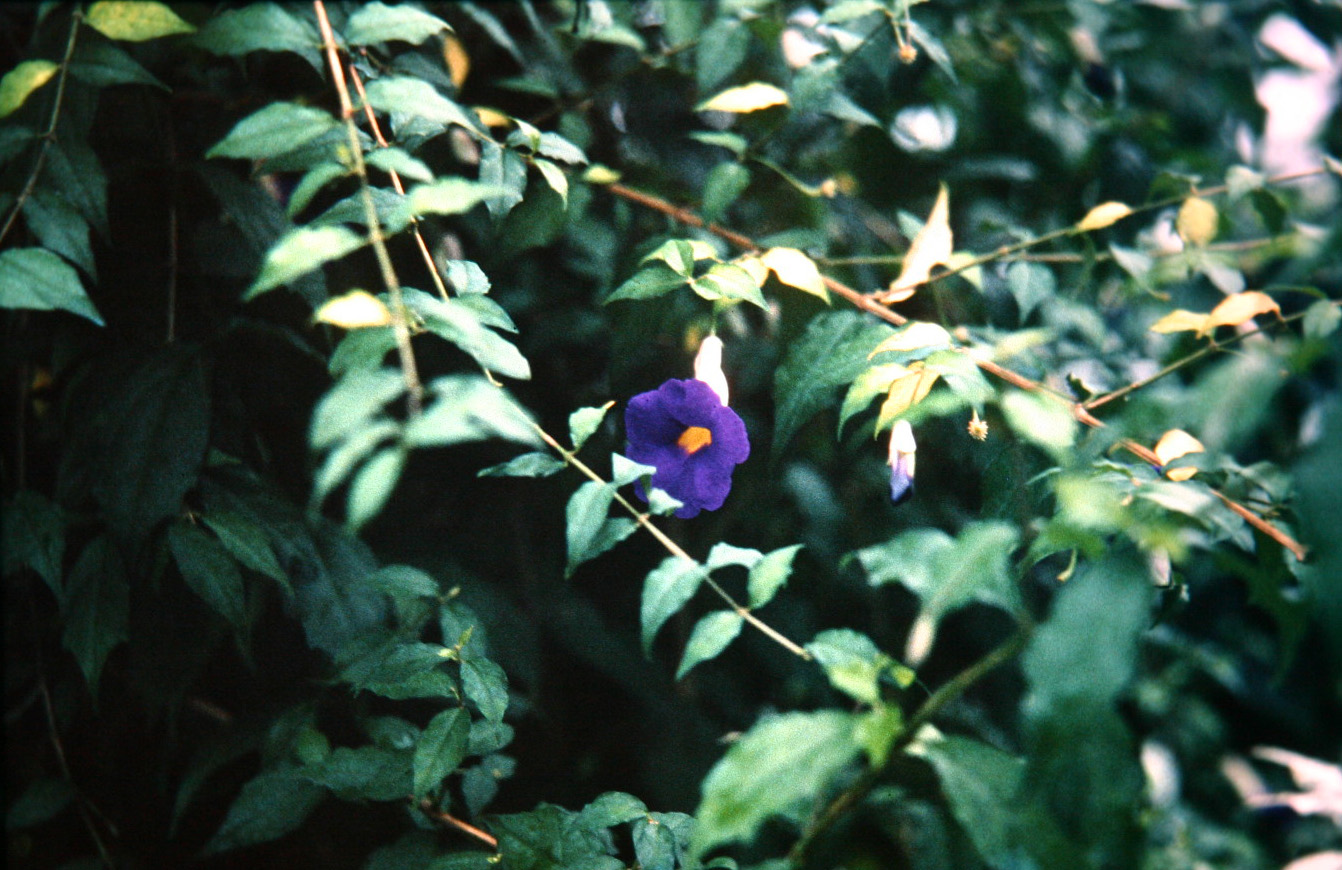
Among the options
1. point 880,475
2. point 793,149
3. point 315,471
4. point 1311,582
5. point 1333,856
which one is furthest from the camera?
point 880,475

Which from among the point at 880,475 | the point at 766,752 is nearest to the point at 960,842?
the point at 766,752

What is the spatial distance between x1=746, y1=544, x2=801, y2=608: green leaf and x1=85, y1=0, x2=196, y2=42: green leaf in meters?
0.64

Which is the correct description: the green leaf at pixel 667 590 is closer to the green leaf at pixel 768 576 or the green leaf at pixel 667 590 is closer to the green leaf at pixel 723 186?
the green leaf at pixel 768 576

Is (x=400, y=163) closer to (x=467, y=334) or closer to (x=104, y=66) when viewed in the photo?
(x=467, y=334)

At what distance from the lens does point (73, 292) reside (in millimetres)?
576

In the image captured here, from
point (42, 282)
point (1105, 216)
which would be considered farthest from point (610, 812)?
Result: point (1105, 216)

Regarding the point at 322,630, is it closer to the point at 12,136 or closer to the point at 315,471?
the point at 315,471

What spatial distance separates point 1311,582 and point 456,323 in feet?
1.95

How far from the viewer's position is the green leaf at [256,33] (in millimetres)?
597

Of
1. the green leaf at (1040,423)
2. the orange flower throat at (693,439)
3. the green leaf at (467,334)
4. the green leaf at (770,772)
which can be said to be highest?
the green leaf at (467,334)

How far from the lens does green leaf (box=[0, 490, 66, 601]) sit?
0.71 metres

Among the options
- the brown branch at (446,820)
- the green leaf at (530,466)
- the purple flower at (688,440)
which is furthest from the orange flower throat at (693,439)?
the brown branch at (446,820)

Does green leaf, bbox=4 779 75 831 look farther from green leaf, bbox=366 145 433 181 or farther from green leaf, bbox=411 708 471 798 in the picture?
green leaf, bbox=366 145 433 181

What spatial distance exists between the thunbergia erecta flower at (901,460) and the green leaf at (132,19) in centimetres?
69
